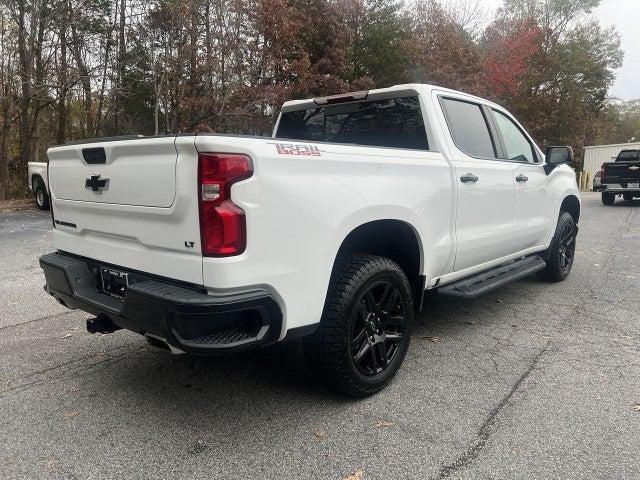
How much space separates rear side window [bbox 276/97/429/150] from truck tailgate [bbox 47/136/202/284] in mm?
2033

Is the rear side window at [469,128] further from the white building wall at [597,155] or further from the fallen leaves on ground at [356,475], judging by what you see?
the white building wall at [597,155]

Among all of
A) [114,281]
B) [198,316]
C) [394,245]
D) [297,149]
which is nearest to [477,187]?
[394,245]

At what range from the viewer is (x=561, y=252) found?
583cm

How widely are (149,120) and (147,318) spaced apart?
16901 mm

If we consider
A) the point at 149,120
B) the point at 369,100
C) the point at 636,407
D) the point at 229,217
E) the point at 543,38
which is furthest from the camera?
the point at 543,38

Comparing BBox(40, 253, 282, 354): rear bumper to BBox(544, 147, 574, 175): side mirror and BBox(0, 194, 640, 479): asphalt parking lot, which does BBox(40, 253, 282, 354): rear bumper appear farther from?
BBox(544, 147, 574, 175): side mirror

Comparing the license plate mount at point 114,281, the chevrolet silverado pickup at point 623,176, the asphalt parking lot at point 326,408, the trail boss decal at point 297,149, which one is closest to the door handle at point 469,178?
the asphalt parking lot at point 326,408

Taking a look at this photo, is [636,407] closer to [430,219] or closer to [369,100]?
[430,219]

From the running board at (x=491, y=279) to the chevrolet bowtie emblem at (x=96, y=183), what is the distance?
2.41m

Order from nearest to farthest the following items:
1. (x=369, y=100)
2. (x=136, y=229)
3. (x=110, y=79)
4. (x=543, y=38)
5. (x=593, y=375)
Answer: (x=136, y=229), (x=593, y=375), (x=369, y=100), (x=110, y=79), (x=543, y=38)

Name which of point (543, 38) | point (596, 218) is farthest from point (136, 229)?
point (543, 38)

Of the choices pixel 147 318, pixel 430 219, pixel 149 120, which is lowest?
pixel 147 318

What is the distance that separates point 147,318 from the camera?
2.37m

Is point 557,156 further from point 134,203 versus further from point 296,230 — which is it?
point 134,203
